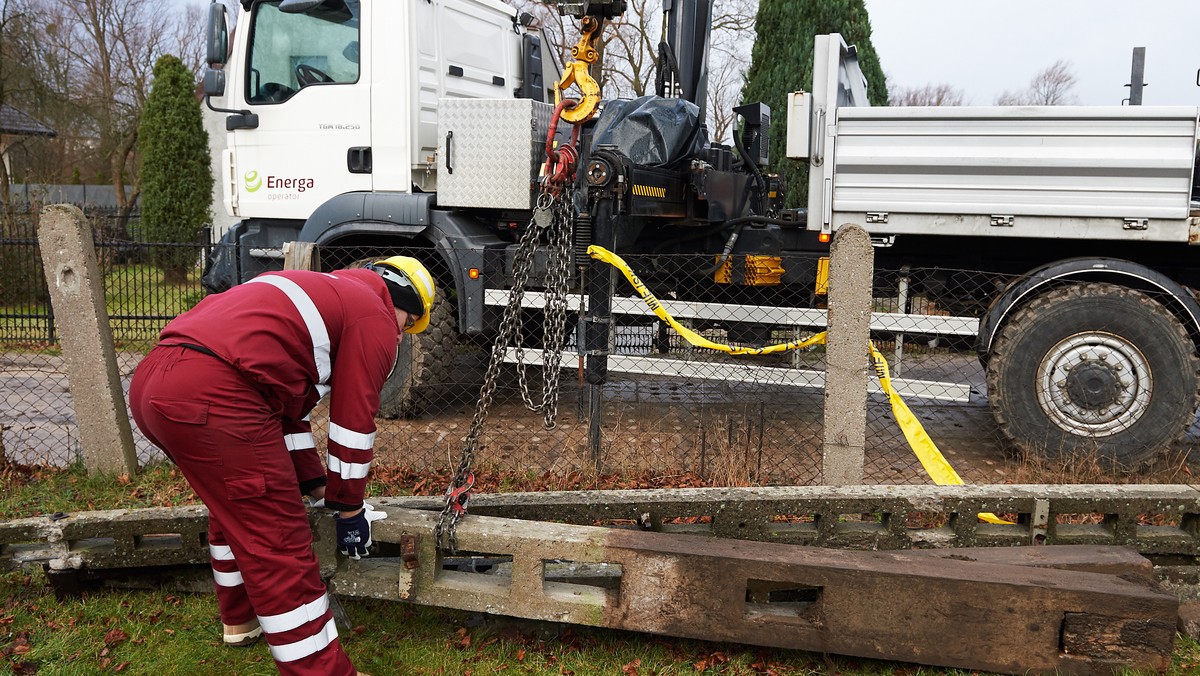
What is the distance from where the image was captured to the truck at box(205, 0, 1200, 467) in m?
5.26

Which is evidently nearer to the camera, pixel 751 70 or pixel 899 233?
pixel 899 233

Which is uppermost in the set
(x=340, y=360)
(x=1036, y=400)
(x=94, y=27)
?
(x=94, y=27)

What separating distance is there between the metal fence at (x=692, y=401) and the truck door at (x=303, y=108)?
2.15 ft

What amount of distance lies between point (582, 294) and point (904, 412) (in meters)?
2.05

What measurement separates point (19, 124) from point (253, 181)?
19392 millimetres

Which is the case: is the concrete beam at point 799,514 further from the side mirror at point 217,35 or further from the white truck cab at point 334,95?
the side mirror at point 217,35

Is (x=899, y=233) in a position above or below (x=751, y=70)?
below

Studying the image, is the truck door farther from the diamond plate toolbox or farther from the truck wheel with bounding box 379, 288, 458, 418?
the truck wheel with bounding box 379, 288, 458, 418

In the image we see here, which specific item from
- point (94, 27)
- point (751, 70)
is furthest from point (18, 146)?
point (751, 70)

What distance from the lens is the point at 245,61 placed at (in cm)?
696

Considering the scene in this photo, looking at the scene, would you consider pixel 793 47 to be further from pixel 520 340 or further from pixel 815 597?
pixel 815 597

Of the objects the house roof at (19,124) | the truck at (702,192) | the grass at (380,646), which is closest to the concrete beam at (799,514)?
the grass at (380,646)

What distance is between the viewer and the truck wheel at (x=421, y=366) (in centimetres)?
661

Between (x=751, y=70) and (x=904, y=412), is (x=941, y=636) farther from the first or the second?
(x=751, y=70)
